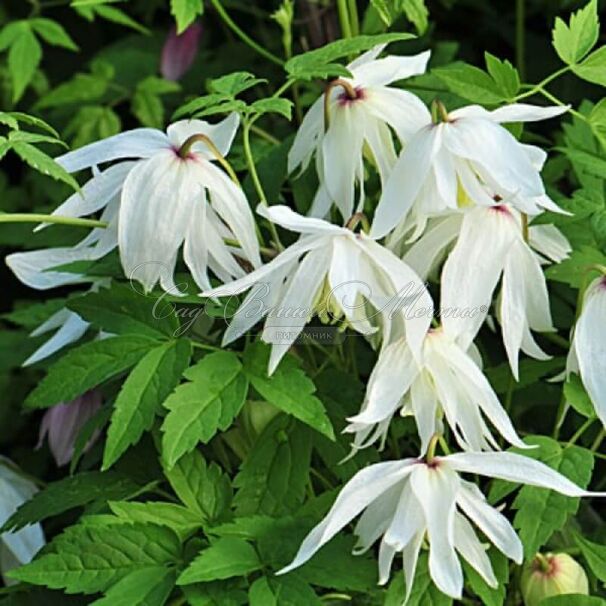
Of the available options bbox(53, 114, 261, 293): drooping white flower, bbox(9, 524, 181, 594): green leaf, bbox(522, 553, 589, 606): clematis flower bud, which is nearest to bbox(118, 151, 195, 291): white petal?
bbox(53, 114, 261, 293): drooping white flower

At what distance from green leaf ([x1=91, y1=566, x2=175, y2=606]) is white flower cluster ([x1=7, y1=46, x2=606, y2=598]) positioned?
0.13 meters

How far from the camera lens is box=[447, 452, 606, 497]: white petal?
98 cm

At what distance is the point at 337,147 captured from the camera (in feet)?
3.70

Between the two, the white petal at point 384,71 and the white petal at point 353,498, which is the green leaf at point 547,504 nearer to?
the white petal at point 353,498

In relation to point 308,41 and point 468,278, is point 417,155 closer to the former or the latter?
point 468,278

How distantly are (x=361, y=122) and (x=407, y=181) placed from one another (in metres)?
0.11

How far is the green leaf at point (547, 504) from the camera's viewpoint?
1043 mm

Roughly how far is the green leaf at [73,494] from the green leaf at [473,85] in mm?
484

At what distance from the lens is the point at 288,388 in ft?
3.52

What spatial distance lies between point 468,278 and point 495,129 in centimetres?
13

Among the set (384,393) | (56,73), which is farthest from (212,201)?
(56,73)

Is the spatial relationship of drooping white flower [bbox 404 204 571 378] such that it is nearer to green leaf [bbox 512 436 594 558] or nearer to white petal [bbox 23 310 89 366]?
green leaf [bbox 512 436 594 558]

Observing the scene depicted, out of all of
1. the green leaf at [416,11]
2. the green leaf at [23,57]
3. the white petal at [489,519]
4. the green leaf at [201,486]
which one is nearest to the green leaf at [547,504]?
the white petal at [489,519]

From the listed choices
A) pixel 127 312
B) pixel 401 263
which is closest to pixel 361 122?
pixel 401 263
